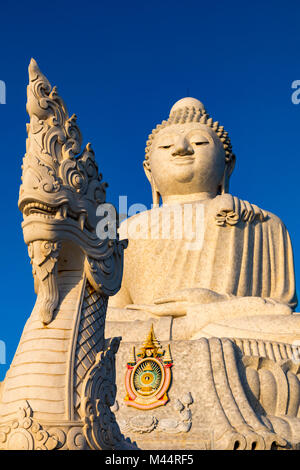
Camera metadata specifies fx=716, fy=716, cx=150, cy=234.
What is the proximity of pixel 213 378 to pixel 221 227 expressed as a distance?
4.17 m

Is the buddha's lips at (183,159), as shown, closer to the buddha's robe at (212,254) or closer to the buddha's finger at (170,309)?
the buddha's robe at (212,254)

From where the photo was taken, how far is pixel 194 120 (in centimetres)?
1234

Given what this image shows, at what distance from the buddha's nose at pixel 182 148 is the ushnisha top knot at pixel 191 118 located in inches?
20.2

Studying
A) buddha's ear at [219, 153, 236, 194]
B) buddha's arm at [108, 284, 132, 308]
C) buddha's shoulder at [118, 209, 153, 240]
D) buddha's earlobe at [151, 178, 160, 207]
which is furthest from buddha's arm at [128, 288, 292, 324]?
buddha's earlobe at [151, 178, 160, 207]


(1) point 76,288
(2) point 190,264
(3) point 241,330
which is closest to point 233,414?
(3) point 241,330

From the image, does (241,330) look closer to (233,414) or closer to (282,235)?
(233,414)

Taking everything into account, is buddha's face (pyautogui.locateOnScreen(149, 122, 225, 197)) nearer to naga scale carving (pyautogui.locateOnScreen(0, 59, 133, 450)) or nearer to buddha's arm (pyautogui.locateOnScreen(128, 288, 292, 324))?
buddha's arm (pyautogui.locateOnScreen(128, 288, 292, 324))

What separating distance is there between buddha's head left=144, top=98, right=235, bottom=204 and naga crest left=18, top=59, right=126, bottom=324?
22.1 ft

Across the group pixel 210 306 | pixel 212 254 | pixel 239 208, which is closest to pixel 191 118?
pixel 239 208

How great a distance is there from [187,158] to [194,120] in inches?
30.1

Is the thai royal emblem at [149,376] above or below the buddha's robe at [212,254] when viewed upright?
below

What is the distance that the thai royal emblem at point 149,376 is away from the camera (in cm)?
725

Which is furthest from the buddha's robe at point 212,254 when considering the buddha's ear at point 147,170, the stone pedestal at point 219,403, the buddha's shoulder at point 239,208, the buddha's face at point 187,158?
the stone pedestal at point 219,403

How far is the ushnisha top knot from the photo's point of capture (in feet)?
40.6
